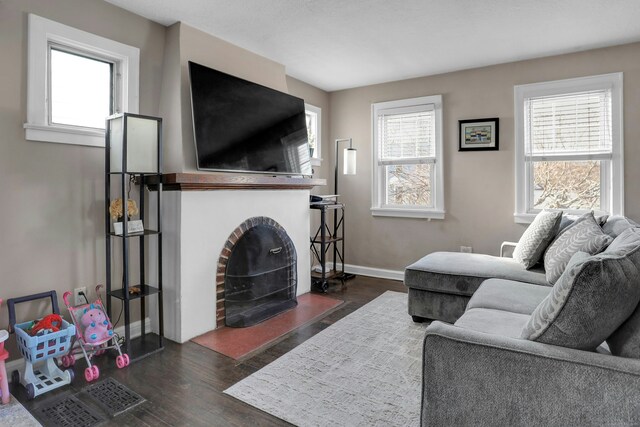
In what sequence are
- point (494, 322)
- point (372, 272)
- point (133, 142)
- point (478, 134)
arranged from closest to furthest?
point (494, 322) → point (133, 142) → point (478, 134) → point (372, 272)

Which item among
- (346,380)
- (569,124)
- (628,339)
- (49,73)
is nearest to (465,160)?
(569,124)

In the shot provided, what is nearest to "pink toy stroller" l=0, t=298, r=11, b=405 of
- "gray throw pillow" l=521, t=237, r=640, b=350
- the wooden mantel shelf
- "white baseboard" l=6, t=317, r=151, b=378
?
"white baseboard" l=6, t=317, r=151, b=378

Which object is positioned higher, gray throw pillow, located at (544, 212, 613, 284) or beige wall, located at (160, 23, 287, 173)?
beige wall, located at (160, 23, 287, 173)

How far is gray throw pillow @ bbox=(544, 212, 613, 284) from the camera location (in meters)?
2.34

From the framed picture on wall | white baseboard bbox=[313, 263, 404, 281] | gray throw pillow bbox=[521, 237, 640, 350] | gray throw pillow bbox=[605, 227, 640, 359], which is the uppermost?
the framed picture on wall

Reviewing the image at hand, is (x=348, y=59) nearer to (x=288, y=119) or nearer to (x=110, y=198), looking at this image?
(x=288, y=119)

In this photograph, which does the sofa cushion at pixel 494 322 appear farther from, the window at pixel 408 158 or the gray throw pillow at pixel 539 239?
the window at pixel 408 158

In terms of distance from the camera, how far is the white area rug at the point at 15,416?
74.4 inches

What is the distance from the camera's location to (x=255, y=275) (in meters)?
3.43

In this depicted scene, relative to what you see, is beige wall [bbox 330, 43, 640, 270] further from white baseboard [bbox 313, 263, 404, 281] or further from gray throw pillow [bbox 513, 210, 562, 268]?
gray throw pillow [bbox 513, 210, 562, 268]

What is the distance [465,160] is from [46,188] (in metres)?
3.92

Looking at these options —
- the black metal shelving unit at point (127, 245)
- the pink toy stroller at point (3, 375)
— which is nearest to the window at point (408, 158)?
the black metal shelving unit at point (127, 245)

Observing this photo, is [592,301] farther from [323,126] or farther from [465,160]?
[323,126]

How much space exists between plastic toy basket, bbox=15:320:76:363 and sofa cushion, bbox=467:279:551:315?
7.93ft
